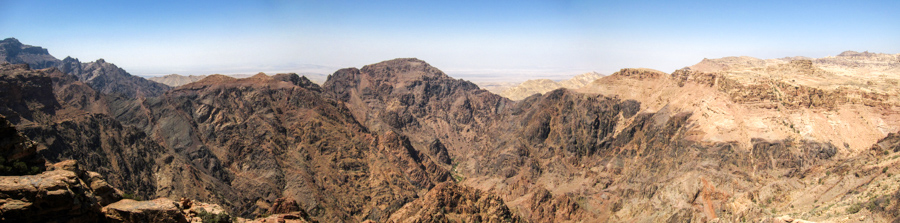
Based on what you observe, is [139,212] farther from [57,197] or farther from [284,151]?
→ [284,151]

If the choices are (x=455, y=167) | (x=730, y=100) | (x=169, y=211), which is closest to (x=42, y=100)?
(x=169, y=211)

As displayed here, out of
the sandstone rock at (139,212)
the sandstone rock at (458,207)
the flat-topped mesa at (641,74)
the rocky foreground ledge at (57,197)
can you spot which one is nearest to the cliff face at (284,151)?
the sandstone rock at (458,207)

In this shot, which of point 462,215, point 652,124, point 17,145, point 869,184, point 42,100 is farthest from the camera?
point 652,124

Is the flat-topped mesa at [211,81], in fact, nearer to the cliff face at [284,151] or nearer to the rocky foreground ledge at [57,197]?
the cliff face at [284,151]

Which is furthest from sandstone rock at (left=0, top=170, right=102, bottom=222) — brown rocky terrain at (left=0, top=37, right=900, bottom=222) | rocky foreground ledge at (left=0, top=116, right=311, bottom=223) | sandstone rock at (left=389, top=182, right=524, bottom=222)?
sandstone rock at (left=389, top=182, right=524, bottom=222)

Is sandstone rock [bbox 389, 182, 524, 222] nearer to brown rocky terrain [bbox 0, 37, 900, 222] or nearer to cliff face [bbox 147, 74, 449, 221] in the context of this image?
brown rocky terrain [bbox 0, 37, 900, 222]

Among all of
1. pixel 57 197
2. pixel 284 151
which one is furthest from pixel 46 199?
pixel 284 151

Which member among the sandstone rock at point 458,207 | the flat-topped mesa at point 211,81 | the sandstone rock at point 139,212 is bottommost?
the sandstone rock at point 458,207

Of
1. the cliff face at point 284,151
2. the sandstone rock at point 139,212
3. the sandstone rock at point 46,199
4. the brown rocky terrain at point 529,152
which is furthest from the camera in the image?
the cliff face at point 284,151

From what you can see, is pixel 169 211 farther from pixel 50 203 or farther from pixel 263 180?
pixel 263 180
